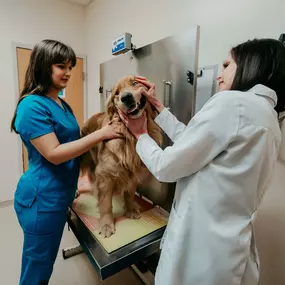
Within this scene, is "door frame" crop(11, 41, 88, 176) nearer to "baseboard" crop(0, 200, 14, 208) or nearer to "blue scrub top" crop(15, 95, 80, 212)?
"baseboard" crop(0, 200, 14, 208)

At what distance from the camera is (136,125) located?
38.4 inches

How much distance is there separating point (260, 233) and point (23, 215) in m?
1.30

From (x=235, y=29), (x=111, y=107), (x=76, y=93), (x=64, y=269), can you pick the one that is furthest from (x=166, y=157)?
(x=76, y=93)

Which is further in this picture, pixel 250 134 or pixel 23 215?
pixel 23 215

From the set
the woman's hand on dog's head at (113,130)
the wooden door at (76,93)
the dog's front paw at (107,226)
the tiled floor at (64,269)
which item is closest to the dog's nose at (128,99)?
the woman's hand on dog's head at (113,130)

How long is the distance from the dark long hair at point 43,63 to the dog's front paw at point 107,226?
2.30 feet

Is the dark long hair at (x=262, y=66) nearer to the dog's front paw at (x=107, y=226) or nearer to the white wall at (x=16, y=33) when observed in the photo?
the dog's front paw at (x=107, y=226)

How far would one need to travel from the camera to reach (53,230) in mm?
1034

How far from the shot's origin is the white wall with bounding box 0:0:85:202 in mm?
2439

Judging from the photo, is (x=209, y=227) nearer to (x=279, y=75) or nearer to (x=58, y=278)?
(x=279, y=75)

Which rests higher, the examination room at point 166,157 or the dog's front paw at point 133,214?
the examination room at point 166,157

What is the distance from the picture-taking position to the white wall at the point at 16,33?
2.44 metres

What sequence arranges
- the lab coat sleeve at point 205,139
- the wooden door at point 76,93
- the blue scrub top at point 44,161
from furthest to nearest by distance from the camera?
the wooden door at point 76,93, the blue scrub top at point 44,161, the lab coat sleeve at point 205,139

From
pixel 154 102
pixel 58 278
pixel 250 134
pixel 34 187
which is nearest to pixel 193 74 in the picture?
pixel 154 102
